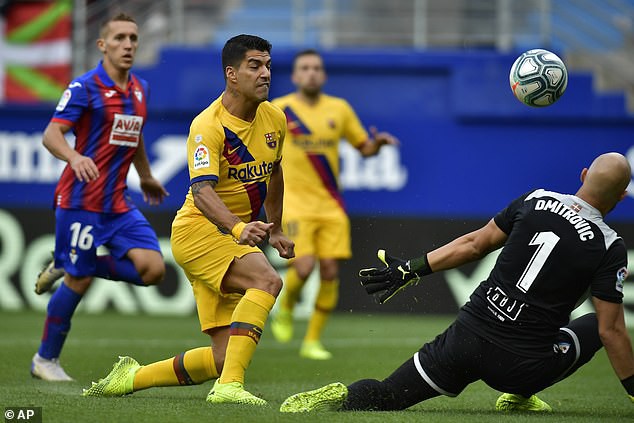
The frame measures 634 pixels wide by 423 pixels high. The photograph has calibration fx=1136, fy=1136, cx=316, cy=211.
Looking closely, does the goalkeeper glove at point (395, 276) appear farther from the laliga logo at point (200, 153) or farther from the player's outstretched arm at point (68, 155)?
the player's outstretched arm at point (68, 155)

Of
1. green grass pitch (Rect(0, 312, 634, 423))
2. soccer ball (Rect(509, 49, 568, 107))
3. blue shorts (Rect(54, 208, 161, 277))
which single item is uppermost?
soccer ball (Rect(509, 49, 568, 107))

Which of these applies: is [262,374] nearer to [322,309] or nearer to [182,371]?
[322,309]

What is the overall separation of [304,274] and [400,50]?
17.7 ft

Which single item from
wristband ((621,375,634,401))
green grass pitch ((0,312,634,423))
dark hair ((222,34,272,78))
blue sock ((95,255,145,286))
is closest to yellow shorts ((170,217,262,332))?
green grass pitch ((0,312,634,423))

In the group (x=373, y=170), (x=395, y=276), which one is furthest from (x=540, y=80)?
(x=373, y=170)

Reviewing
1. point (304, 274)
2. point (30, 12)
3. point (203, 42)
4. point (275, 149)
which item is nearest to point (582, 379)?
point (304, 274)

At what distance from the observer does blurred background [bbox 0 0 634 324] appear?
14359 millimetres

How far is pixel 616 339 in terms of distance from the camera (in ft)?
19.4

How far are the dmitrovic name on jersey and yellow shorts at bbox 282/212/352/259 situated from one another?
5034mm

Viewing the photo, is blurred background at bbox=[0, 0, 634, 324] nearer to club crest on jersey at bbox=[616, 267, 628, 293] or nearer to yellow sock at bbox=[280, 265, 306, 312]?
yellow sock at bbox=[280, 265, 306, 312]

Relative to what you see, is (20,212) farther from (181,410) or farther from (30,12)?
(181,410)

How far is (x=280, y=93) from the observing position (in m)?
15.1

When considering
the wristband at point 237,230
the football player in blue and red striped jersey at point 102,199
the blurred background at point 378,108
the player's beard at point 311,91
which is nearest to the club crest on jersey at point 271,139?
the wristband at point 237,230

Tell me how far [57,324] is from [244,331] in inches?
93.3
